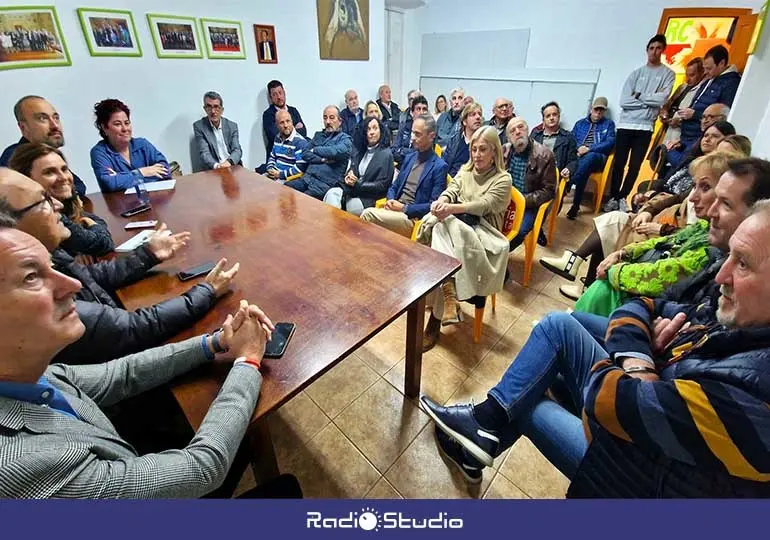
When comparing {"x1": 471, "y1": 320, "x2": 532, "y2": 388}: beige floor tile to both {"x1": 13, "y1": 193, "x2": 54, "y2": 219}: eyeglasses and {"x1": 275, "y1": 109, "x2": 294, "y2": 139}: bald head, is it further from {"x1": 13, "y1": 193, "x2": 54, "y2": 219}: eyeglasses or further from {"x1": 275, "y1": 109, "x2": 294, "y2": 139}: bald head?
{"x1": 275, "y1": 109, "x2": 294, "y2": 139}: bald head

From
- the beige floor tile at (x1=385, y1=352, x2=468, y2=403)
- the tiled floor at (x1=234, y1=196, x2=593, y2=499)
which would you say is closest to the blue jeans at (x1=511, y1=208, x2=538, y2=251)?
the tiled floor at (x1=234, y1=196, x2=593, y2=499)

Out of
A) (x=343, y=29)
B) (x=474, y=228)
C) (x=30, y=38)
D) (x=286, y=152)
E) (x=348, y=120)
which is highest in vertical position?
(x=343, y=29)

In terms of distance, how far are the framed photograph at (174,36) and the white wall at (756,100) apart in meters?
4.88

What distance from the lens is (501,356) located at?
1.91m

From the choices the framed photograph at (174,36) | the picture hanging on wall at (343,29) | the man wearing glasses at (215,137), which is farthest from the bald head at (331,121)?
the picture hanging on wall at (343,29)

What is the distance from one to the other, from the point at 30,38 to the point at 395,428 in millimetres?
3899

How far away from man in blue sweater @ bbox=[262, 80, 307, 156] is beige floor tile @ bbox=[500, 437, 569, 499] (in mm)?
3954

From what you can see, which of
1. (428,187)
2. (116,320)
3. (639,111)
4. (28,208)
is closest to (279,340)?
(116,320)

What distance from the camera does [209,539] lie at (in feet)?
2.15

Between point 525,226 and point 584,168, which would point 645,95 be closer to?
point 584,168

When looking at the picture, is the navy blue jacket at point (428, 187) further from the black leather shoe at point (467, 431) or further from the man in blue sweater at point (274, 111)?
the man in blue sweater at point (274, 111)

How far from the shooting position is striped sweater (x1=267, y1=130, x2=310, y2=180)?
11.5ft

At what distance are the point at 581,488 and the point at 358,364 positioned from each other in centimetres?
123

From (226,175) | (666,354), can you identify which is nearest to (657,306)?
(666,354)
